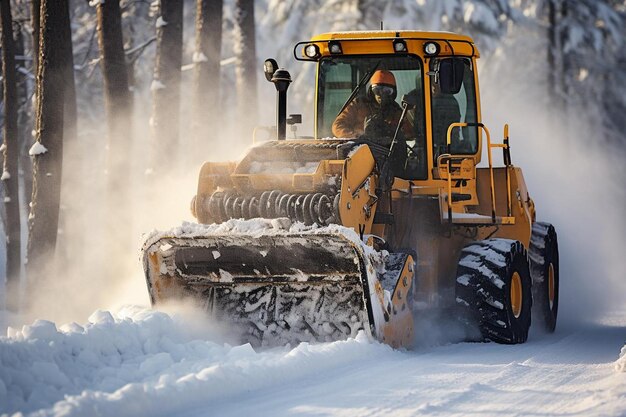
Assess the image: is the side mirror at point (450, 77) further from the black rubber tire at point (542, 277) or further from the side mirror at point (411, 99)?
the black rubber tire at point (542, 277)

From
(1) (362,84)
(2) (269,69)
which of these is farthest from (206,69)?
(2) (269,69)

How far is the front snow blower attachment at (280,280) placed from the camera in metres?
8.24

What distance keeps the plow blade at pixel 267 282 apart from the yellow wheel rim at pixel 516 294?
2026mm

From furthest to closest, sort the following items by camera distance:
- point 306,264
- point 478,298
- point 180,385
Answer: point 478,298, point 306,264, point 180,385

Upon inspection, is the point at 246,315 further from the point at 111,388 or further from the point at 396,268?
→ the point at 111,388

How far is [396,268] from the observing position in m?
8.70

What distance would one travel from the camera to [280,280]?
869cm

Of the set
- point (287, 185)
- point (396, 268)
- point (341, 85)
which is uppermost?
point (341, 85)

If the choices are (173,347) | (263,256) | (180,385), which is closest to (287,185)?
(263,256)

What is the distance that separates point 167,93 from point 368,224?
8300 millimetres

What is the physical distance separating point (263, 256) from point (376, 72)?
284 cm

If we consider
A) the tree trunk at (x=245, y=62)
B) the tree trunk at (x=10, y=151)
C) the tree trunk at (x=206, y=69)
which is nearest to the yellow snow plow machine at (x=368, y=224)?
the tree trunk at (x=206, y=69)

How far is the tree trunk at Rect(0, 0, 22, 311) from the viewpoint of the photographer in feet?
59.1

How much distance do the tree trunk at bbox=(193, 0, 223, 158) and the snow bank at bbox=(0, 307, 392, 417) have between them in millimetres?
10066
